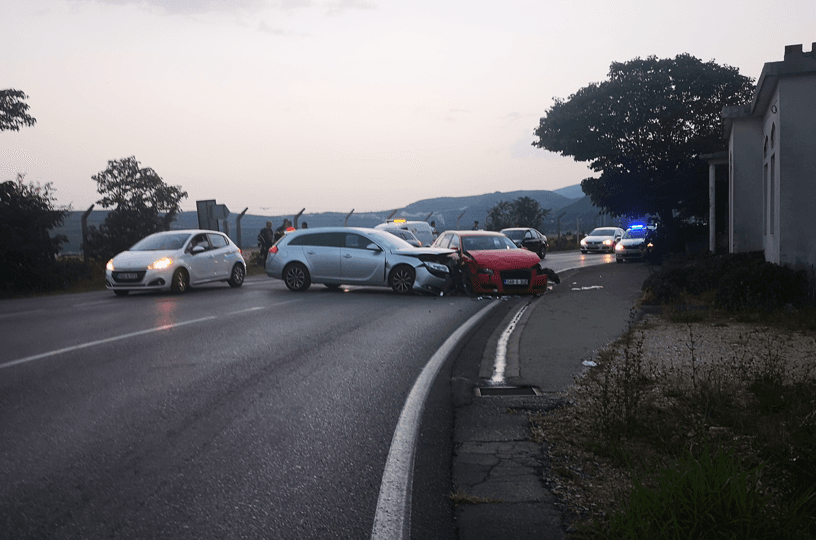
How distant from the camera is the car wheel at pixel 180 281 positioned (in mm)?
17234

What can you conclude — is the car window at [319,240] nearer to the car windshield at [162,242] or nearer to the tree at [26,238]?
the car windshield at [162,242]

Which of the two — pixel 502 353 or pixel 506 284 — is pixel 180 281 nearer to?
pixel 506 284

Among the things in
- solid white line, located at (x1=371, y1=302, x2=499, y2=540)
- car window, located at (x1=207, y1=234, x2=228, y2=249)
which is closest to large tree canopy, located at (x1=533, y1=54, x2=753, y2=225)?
car window, located at (x1=207, y1=234, x2=228, y2=249)

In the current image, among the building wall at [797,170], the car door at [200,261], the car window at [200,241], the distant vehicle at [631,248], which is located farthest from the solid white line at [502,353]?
the distant vehicle at [631,248]

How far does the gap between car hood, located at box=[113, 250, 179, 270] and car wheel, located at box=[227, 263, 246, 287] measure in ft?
7.25

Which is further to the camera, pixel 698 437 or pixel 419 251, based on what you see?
pixel 419 251

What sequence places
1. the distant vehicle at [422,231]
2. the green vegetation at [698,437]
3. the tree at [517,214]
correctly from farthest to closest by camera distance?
the tree at [517,214] → the distant vehicle at [422,231] → the green vegetation at [698,437]

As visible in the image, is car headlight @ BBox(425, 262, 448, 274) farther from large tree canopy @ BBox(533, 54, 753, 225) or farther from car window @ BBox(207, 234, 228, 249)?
large tree canopy @ BBox(533, 54, 753, 225)

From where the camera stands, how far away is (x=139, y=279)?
16781 millimetres

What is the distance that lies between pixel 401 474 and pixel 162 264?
1400cm

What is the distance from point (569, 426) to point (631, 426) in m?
0.45

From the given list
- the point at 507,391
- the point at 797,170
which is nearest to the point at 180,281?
the point at 507,391

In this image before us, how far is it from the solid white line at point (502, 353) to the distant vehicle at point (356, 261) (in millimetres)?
4042

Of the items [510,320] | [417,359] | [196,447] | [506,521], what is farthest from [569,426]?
[510,320]
